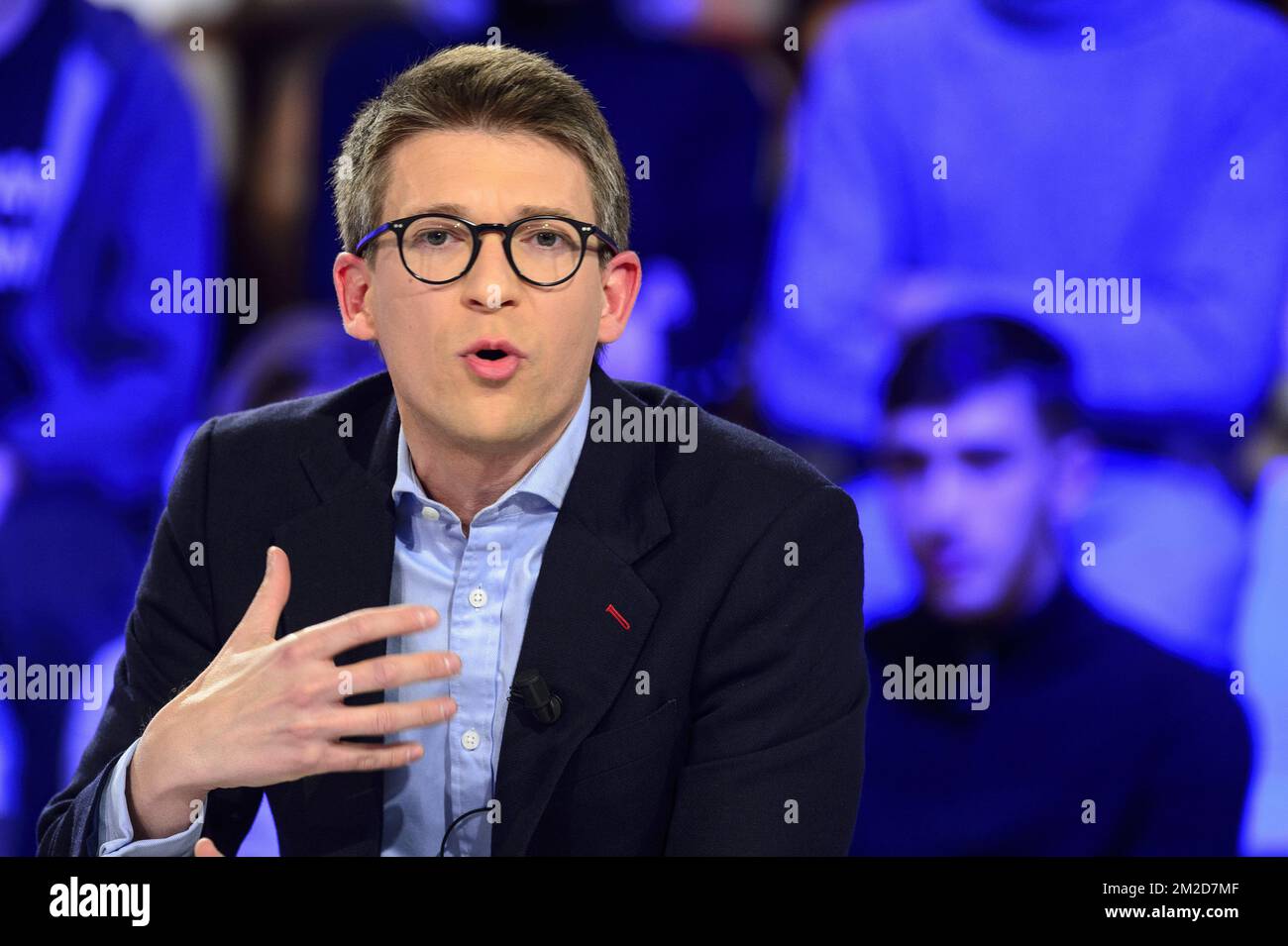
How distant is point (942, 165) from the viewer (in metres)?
3.73

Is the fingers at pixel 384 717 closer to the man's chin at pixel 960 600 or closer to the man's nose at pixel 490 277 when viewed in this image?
the man's nose at pixel 490 277

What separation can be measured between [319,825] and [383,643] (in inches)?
11.4

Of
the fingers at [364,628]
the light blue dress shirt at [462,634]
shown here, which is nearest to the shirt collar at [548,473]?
the light blue dress shirt at [462,634]

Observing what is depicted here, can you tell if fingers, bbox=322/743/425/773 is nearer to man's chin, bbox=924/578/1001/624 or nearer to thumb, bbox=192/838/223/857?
thumb, bbox=192/838/223/857

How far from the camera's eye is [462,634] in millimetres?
2172

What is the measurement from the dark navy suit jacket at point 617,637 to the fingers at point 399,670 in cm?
28

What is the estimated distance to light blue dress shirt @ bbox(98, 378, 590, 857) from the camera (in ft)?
7.00

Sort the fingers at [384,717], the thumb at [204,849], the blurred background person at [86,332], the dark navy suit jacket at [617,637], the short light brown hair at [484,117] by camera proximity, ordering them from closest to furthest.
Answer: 1. the fingers at [384,717]
2. the thumb at [204,849]
3. the dark navy suit jacket at [617,637]
4. the short light brown hair at [484,117]
5. the blurred background person at [86,332]

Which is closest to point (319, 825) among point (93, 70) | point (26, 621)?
point (26, 621)

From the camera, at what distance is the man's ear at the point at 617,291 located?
2.27 metres
